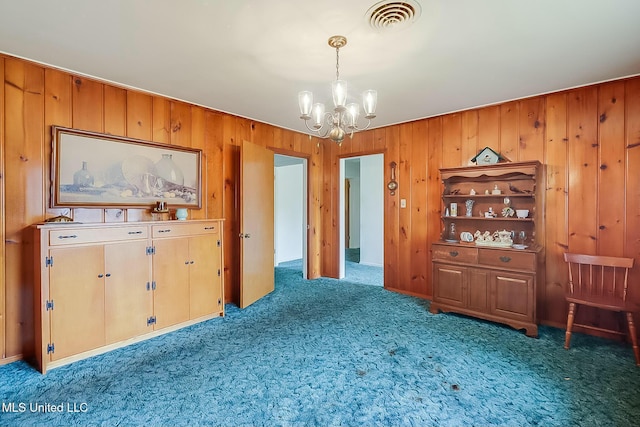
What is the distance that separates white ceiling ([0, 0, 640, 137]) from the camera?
5.85 feet

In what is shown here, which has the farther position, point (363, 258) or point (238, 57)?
point (363, 258)

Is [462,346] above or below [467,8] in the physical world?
Result: below

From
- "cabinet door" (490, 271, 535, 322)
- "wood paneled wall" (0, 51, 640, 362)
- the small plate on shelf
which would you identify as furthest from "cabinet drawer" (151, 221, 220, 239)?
"cabinet door" (490, 271, 535, 322)

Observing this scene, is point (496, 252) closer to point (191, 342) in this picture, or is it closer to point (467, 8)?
point (467, 8)

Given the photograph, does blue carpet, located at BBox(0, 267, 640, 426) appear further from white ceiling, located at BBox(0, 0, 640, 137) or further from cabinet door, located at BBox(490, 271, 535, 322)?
white ceiling, located at BBox(0, 0, 640, 137)

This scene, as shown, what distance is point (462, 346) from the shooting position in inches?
103

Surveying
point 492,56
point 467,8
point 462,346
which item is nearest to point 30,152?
point 467,8

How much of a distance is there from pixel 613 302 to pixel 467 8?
→ 102 inches

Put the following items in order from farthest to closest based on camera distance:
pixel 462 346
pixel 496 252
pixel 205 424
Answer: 1. pixel 496 252
2. pixel 462 346
3. pixel 205 424

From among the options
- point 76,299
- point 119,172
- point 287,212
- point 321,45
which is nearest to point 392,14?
point 321,45

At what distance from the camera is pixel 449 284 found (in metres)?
3.34

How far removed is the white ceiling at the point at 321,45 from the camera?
178cm

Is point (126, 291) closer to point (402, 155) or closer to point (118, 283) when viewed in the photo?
point (118, 283)

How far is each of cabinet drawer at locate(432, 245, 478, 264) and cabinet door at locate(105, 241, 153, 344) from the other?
299 centimetres
